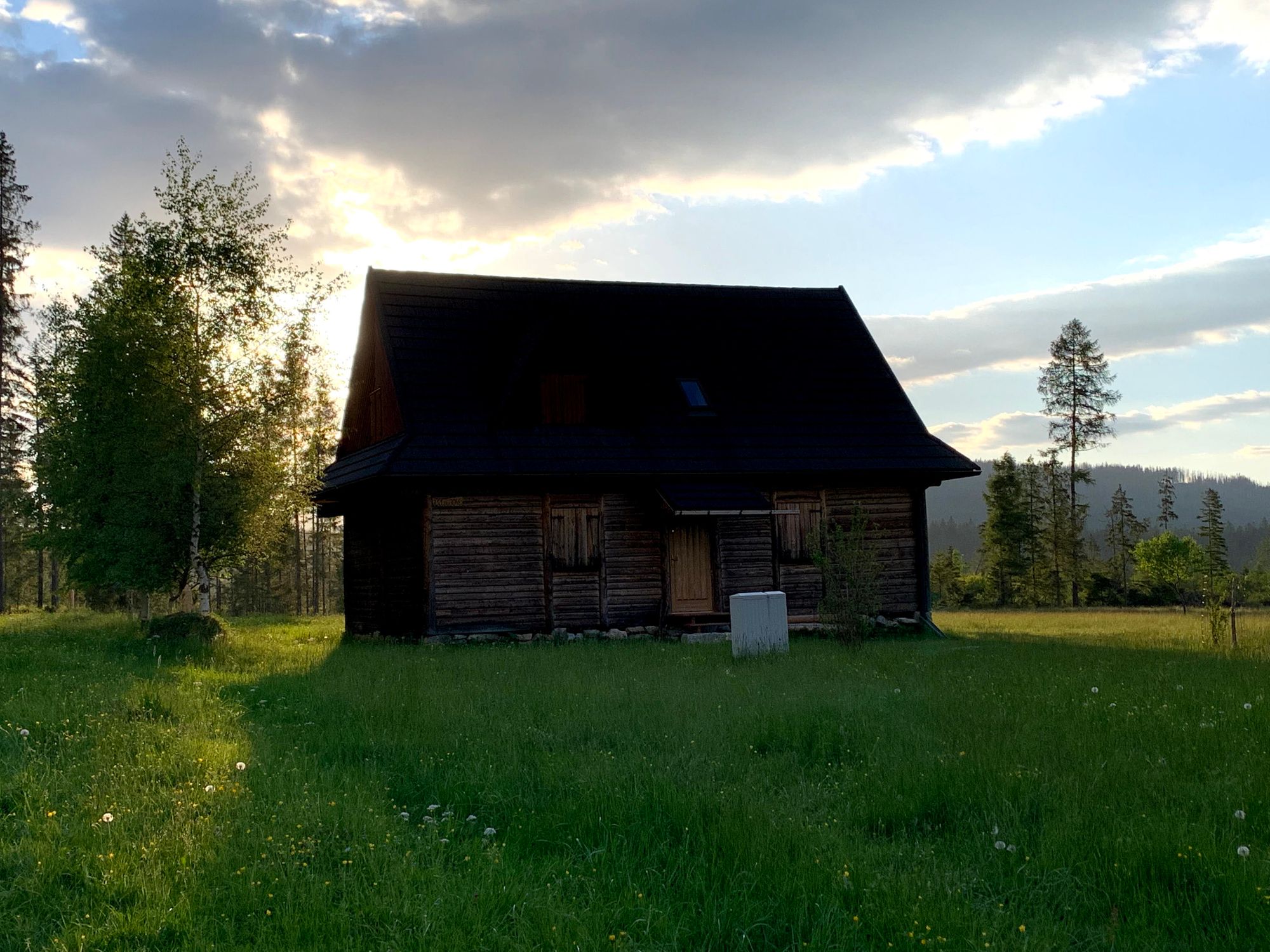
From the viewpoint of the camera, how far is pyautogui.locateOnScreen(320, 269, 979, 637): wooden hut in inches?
878

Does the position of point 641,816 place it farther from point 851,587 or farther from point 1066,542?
Answer: point 1066,542

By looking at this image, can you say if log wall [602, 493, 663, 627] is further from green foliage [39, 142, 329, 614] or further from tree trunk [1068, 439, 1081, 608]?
tree trunk [1068, 439, 1081, 608]

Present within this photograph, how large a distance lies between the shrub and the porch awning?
950 centimetres

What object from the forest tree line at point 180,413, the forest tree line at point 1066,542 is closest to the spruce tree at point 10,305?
the forest tree line at point 180,413

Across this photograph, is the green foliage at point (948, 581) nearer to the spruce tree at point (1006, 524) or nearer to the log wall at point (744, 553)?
the spruce tree at point (1006, 524)

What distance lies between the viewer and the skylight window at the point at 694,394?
81.8ft

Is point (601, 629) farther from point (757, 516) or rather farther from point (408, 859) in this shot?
point (408, 859)

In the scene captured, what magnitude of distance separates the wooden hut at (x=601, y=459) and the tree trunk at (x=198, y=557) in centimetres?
331

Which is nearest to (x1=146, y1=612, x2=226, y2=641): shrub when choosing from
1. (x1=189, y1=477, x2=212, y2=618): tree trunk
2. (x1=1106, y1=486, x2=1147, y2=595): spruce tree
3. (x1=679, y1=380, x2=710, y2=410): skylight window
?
(x1=189, y1=477, x2=212, y2=618): tree trunk

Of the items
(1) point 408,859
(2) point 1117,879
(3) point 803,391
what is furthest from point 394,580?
(2) point 1117,879

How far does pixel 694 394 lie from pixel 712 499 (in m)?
3.90

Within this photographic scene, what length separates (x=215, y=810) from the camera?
6.80 m

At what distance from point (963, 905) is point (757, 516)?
18.9 metres

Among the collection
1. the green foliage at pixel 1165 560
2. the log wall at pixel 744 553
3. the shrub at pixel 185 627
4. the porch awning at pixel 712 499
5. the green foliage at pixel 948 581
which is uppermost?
the porch awning at pixel 712 499
